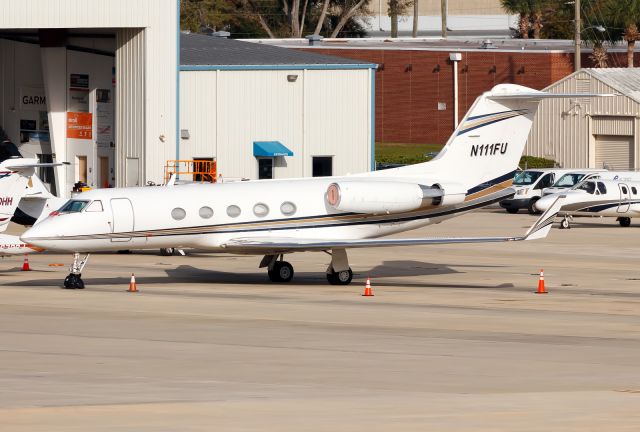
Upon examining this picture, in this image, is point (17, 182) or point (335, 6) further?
point (335, 6)

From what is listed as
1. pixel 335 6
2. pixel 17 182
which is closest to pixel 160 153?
pixel 17 182

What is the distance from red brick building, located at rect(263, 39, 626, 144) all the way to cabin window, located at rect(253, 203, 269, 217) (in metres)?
53.2

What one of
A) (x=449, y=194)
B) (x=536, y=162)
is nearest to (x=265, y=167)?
(x=536, y=162)

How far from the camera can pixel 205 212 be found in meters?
29.5

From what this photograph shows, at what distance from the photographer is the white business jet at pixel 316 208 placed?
94.1 ft

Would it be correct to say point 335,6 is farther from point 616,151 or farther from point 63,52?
point 63,52

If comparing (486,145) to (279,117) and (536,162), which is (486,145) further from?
(536,162)

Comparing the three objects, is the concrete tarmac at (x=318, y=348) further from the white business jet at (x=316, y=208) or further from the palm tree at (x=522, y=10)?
A: the palm tree at (x=522, y=10)

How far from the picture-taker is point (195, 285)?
3039 cm

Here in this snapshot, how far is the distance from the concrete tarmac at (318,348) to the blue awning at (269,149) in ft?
58.1

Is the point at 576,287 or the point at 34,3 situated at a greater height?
the point at 34,3

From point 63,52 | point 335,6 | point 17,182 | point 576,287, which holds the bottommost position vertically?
point 576,287

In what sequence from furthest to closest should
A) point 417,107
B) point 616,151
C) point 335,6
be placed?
point 335,6
point 417,107
point 616,151

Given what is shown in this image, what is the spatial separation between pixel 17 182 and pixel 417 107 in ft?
184
